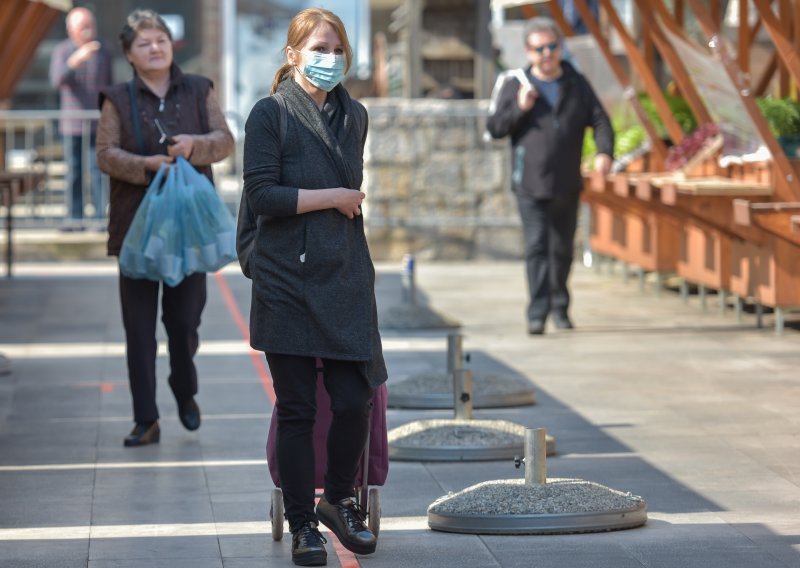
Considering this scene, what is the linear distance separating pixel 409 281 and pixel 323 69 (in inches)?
257

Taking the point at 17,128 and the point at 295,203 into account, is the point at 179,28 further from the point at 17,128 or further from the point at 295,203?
the point at 295,203

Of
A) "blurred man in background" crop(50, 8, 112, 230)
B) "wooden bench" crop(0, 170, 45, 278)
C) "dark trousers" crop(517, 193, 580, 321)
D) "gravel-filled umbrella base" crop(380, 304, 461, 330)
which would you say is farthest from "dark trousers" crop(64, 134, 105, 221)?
"dark trousers" crop(517, 193, 580, 321)

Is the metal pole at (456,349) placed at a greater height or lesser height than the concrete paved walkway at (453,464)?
greater

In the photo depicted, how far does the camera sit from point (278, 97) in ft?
18.1

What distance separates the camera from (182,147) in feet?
24.9

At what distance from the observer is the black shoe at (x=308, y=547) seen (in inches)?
212

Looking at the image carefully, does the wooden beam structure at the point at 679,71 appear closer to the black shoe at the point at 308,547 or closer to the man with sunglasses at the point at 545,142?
the man with sunglasses at the point at 545,142

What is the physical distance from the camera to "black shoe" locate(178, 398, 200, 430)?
308 inches

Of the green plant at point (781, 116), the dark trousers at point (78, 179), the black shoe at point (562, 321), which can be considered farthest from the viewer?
the dark trousers at point (78, 179)

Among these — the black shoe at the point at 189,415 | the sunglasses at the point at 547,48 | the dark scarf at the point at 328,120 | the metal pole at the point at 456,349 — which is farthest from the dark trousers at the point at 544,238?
the dark scarf at the point at 328,120

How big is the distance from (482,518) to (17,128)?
16319mm

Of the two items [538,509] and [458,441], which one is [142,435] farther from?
[538,509]

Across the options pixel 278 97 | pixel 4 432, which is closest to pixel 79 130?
pixel 4 432

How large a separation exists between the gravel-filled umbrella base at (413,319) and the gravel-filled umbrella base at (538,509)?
589 cm
